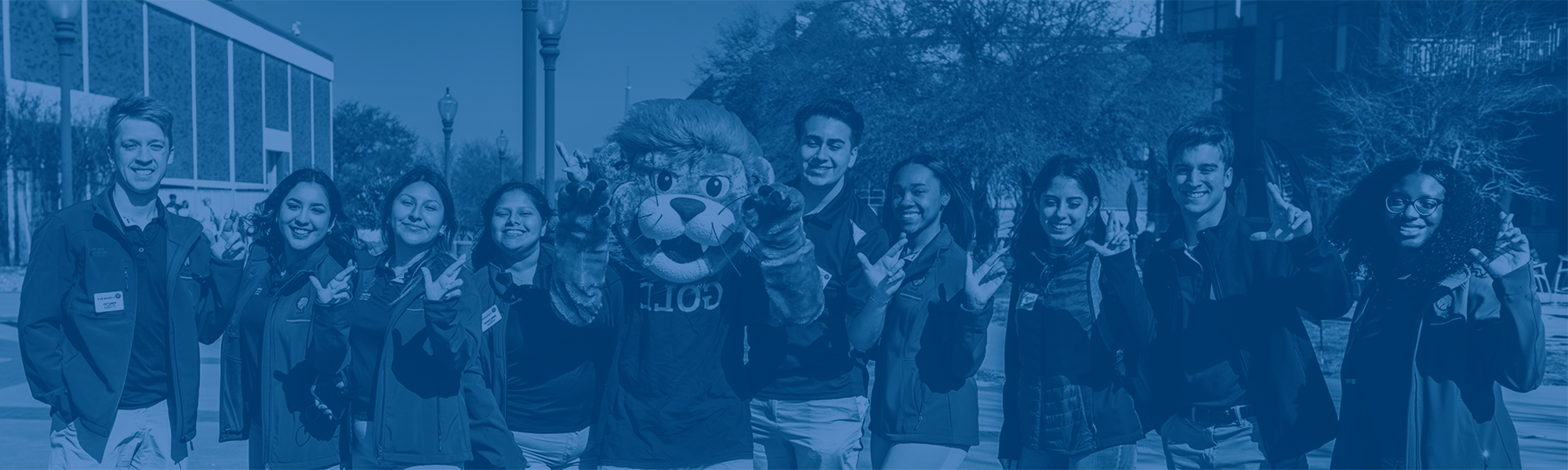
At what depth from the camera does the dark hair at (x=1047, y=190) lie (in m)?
3.58

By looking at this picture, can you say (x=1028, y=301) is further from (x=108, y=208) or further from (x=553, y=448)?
(x=108, y=208)

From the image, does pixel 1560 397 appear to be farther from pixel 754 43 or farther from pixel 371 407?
pixel 754 43

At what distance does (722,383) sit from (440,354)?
2.83 ft

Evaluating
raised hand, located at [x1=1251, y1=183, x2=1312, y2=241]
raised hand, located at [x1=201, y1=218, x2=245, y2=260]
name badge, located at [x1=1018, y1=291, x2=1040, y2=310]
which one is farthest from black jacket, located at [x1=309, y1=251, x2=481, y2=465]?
raised hand, located at [x1=1251, y1=183, x2=1312, y2=241]

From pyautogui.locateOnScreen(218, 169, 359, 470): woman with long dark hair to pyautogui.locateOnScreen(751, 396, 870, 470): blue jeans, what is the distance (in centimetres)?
142

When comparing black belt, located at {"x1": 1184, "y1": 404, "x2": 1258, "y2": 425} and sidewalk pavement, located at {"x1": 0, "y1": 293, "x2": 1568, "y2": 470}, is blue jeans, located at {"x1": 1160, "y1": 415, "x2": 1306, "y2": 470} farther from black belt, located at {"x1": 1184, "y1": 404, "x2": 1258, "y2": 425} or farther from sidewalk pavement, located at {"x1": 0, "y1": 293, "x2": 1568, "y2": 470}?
sidewalk pavement, located at {"x1": 0, "y1": 293, "x2": 1568, "y2": 470}

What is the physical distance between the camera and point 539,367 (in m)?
3.61

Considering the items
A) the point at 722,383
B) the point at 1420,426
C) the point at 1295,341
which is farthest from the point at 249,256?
the point at 1420,426

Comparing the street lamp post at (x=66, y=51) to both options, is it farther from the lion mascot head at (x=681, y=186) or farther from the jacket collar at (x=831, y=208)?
the jacket collar at (x=831, y=208)

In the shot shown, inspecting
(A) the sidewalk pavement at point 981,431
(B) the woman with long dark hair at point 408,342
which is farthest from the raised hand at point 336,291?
(A) the sidewalk pavement at point 981,431

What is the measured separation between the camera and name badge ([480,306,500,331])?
11.9 ft

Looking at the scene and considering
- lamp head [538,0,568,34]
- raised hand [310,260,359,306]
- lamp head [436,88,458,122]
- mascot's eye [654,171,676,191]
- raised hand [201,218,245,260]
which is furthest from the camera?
lamp head [436,88,458,122]

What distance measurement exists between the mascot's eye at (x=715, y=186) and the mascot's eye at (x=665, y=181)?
0.31 ft

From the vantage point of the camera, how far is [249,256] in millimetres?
4207
